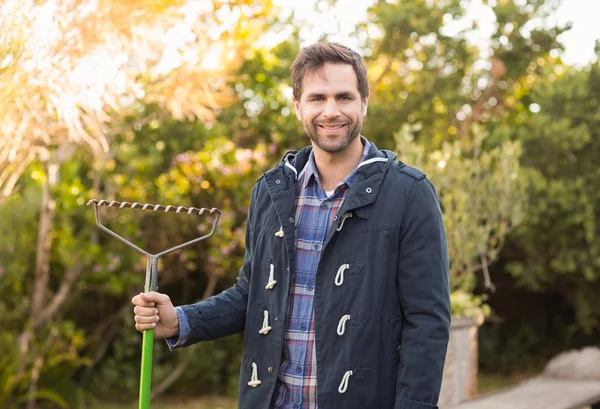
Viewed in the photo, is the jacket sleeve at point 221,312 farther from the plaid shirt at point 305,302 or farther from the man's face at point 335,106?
the man's face at point 335,106

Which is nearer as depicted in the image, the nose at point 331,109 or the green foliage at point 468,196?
the nose at point 331,109

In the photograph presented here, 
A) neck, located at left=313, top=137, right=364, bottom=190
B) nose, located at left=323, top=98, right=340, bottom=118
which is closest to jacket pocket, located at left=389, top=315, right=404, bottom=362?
neck, located at left=313, top=137, right=364, bottom=190

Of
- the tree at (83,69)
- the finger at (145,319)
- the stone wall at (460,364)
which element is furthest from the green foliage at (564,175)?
the finger at (145,319)

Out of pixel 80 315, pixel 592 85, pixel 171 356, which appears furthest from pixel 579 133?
pixel 80 315

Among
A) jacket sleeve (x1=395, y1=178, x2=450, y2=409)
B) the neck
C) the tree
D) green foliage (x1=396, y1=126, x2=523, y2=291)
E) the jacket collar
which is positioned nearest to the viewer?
jacket sleeve (x1=395, y1=178, x2=450, y2=409)

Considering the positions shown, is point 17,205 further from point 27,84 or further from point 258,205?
point 258,205

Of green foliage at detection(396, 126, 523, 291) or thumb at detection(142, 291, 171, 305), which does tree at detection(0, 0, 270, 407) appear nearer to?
green foliage at detection(396, 126, 523, 291)

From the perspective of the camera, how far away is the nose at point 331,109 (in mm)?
2131

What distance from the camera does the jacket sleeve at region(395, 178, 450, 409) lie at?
198 centimetres

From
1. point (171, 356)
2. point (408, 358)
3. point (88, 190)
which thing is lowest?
point (171, 356)

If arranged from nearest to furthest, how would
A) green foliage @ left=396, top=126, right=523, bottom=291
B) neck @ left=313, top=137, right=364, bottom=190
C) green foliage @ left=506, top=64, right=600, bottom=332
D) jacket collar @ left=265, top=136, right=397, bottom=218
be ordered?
jacket collar @ left=265, top=136, right=397, bottom=218
neck @ left=313, top=137, right=364, bottom=190
green foliage @ left=396, top=126, right=523, bottom=291
green foliage @ left=506, top=64, right=600, bottom=332

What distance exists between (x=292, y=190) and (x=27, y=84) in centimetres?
184

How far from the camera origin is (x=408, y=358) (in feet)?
6.52

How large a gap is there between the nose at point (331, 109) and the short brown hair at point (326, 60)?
9 cm
